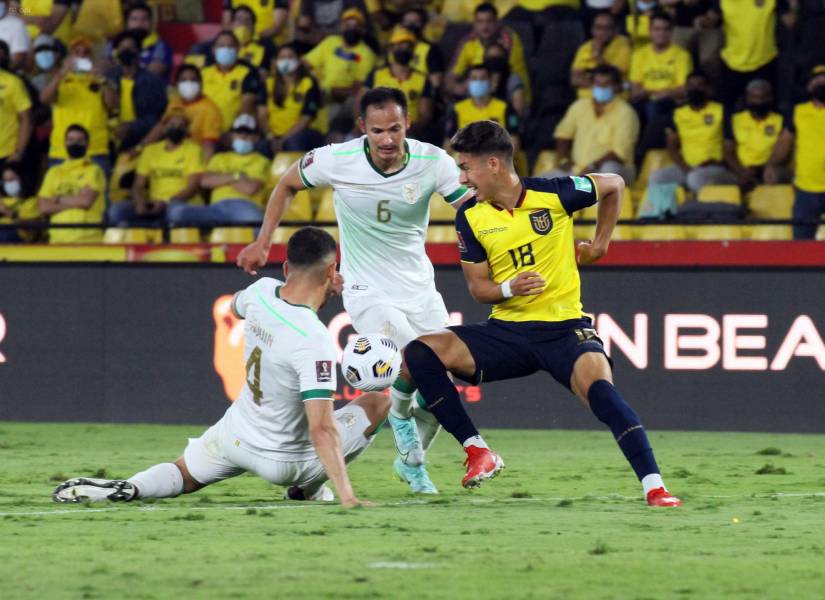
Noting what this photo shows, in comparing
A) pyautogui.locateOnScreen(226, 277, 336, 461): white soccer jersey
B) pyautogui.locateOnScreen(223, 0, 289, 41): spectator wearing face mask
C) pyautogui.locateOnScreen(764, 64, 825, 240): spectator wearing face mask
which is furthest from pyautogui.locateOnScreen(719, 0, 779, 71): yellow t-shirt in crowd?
pyautogui.locateOnScreen(226, 277, 336, 461): white soccer jersey

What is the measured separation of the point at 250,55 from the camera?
18.1 meters

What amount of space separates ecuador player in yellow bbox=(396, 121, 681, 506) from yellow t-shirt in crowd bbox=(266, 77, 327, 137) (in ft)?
27.5

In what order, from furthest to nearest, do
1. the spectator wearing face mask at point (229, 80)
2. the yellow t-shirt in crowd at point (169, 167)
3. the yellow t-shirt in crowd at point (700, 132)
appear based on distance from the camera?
the spectator wearing face mask at point (229, 80)
the yellow t-shirt in crowd at point (169, 167)
the yellow t-shirt in crowd at point (700, 132)

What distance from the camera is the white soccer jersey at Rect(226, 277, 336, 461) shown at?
7973 mm

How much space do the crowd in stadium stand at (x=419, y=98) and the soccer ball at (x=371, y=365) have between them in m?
6.59

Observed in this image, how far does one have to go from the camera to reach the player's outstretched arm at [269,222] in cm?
927

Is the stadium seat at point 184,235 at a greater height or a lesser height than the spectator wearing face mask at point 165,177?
lesser

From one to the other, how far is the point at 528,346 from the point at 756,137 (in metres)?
7.52

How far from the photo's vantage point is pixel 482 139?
887 cm

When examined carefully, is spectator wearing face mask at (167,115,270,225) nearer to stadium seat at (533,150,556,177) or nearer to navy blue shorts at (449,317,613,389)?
stadium seat at (533,150,556,177)

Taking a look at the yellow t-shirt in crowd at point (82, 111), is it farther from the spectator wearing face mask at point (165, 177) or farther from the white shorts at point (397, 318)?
the white shorts at point (397, 318)

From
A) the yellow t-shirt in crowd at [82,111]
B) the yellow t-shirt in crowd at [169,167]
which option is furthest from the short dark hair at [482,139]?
the yellow t-shirt in crowd at [82,111]

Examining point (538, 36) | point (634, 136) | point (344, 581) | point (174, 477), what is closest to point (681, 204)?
point (634, 136)

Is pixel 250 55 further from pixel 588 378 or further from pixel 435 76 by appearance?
pixel 588 378
